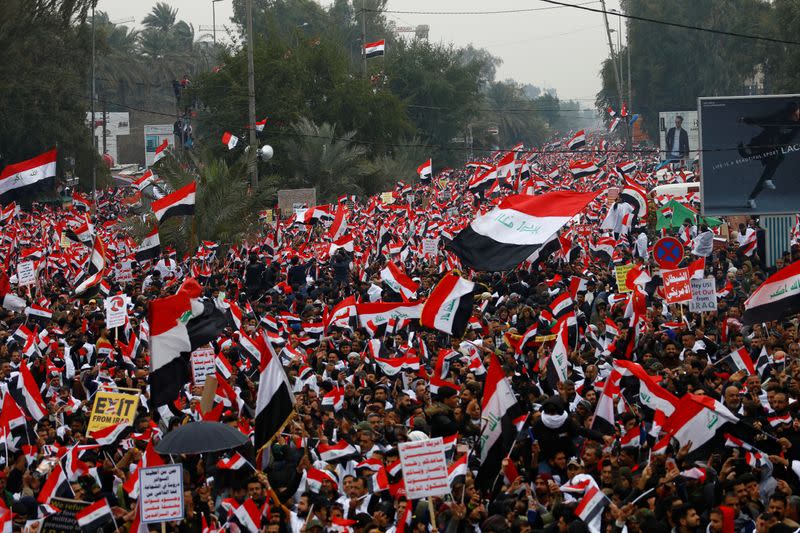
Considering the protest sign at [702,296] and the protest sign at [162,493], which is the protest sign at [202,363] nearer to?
the protest sign at [162,493]

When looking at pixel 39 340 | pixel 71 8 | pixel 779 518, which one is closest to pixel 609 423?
pixel 779 518

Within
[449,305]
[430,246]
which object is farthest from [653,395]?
[430,246]

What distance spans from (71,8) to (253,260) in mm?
30342

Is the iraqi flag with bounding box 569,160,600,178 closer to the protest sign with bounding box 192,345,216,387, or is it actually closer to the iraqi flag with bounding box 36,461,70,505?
the protest sign with bounding box 192,345,216,387

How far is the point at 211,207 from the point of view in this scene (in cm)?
3145

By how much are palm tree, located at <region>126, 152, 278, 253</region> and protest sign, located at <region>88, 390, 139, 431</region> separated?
1875 cm

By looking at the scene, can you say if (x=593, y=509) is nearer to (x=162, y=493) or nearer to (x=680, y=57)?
(x=162, y=493)

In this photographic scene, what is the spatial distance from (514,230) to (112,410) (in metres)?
6.32

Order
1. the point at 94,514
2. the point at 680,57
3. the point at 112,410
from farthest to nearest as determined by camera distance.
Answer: the point at 680,57, the point at 112,410, the point at 94,514

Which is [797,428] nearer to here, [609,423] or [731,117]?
[609,423]

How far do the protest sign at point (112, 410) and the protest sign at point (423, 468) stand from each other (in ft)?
11.4

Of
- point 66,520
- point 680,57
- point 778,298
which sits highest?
point 680,57

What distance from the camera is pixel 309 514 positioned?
9008 mm

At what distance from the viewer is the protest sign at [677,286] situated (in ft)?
50.3
